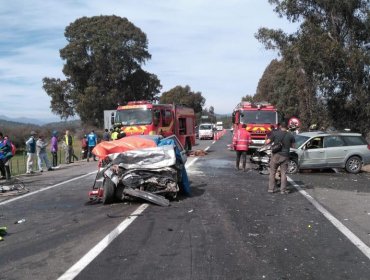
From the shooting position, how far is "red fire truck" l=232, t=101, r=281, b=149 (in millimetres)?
24094

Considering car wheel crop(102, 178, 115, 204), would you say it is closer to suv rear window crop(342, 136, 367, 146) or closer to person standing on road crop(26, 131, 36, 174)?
person standing on road crop(26, 131, 36, 174)

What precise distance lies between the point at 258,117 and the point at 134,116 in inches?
260

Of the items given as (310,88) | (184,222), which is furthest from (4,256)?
(310,88)

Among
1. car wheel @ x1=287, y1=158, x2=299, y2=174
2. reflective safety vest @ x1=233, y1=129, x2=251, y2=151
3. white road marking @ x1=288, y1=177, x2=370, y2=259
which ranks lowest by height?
white road marking @ x1=288, y1=177, x2=370, y2=259

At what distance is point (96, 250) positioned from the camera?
648 centimetres

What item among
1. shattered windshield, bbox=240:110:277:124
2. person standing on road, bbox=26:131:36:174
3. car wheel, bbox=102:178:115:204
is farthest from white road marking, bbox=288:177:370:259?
shattered windshield, bbox=240:110:277:124

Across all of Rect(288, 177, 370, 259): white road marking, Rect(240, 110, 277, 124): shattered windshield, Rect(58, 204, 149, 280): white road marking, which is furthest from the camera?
Rect(240, 110, 277, 124): shattered windshield

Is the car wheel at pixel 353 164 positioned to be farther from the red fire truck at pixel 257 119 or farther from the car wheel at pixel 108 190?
the car wheel at pixel 108 190

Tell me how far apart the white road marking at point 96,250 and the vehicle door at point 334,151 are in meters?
9.92

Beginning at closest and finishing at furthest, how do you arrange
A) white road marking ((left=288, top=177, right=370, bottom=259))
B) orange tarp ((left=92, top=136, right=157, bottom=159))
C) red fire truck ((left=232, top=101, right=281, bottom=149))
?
white road marking ((left=288, top=177, right=370, bottom=259)) → orange tarp ((left=92, top=136, right=157, bottom=159)) → red fire truck ((left=232, top=101, right=281, bottom=149))

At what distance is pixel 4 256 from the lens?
6387mm

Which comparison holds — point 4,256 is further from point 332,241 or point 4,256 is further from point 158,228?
point 332,241

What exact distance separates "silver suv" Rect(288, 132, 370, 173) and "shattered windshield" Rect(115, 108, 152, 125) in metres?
7.45

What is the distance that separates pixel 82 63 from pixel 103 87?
3.67 metres
